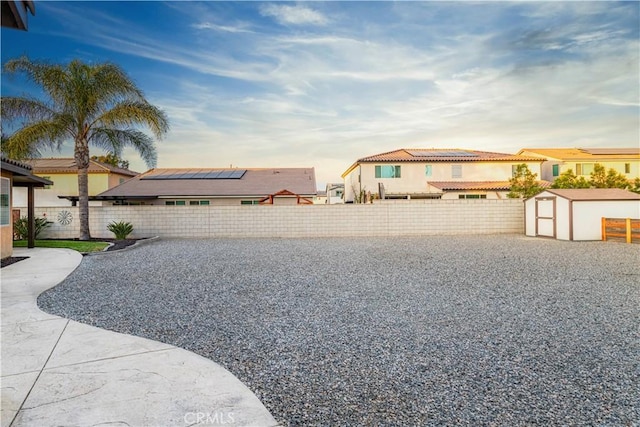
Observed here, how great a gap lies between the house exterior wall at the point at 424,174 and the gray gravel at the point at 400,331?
66.5ft

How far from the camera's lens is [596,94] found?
1786 centimetres

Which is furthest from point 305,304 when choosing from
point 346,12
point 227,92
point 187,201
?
point 187,201

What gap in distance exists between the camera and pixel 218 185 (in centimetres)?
2756

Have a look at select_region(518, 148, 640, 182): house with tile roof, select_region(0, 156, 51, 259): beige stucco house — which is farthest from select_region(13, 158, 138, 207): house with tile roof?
select_region(518, 148, 640, 182): house with tile roof

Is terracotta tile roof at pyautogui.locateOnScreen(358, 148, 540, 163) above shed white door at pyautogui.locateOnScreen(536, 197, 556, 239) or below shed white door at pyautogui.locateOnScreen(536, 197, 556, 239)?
above

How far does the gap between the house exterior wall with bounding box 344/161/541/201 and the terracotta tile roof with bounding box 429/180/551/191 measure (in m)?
0.53

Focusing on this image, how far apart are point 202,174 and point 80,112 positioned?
13152 millimetres

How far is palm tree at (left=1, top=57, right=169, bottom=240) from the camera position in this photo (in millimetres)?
16719

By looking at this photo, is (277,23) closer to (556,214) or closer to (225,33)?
(225,33)

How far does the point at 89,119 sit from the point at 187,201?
9.20 meters

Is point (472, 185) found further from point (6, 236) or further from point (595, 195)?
point (6, 236)

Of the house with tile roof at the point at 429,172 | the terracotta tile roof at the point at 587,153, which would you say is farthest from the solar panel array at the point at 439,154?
the terracotta tile roof at the point at 587,153

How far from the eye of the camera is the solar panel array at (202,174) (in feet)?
97.2

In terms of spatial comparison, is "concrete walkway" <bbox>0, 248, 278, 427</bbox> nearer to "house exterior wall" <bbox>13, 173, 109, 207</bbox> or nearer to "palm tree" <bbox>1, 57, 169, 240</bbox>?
"palm tree" <bbox>1, 57, 169, 240</bbox>
